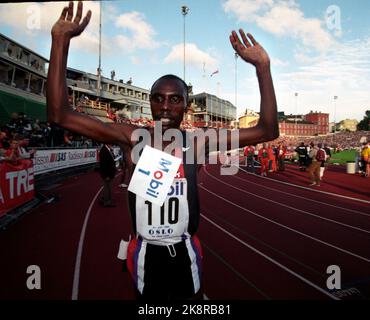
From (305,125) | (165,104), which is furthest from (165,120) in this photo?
(305,125)

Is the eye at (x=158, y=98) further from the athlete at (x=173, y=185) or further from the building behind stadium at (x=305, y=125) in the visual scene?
the building behind stadium at (x=305, y=125)

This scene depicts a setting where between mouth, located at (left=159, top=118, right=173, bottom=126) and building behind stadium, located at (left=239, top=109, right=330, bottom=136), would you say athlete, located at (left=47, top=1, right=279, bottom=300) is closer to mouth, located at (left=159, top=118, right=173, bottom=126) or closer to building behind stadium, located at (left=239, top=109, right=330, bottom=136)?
mouth, located at (left=159, top=118, right=173, bottom=126)

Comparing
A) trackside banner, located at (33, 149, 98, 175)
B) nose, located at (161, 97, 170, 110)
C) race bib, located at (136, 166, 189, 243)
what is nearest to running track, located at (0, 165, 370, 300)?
trackside banner, located at (33, 149, 98, 175)

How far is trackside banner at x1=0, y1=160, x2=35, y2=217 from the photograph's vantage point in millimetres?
6695

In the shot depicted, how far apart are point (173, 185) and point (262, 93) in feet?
2.67

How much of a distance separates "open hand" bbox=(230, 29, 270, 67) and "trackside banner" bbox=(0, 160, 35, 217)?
21.5 feet

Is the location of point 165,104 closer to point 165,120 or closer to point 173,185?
point 165,120

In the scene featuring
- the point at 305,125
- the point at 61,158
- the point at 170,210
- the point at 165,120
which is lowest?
the point at 61,158

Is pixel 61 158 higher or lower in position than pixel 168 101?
lower

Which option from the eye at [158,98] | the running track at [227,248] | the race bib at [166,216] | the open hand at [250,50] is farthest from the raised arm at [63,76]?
the running track at [227,248]

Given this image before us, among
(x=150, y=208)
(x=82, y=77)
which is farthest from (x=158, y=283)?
(x=82, y=77)

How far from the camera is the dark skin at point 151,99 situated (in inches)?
64.6

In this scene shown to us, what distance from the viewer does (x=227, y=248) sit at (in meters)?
5.35
